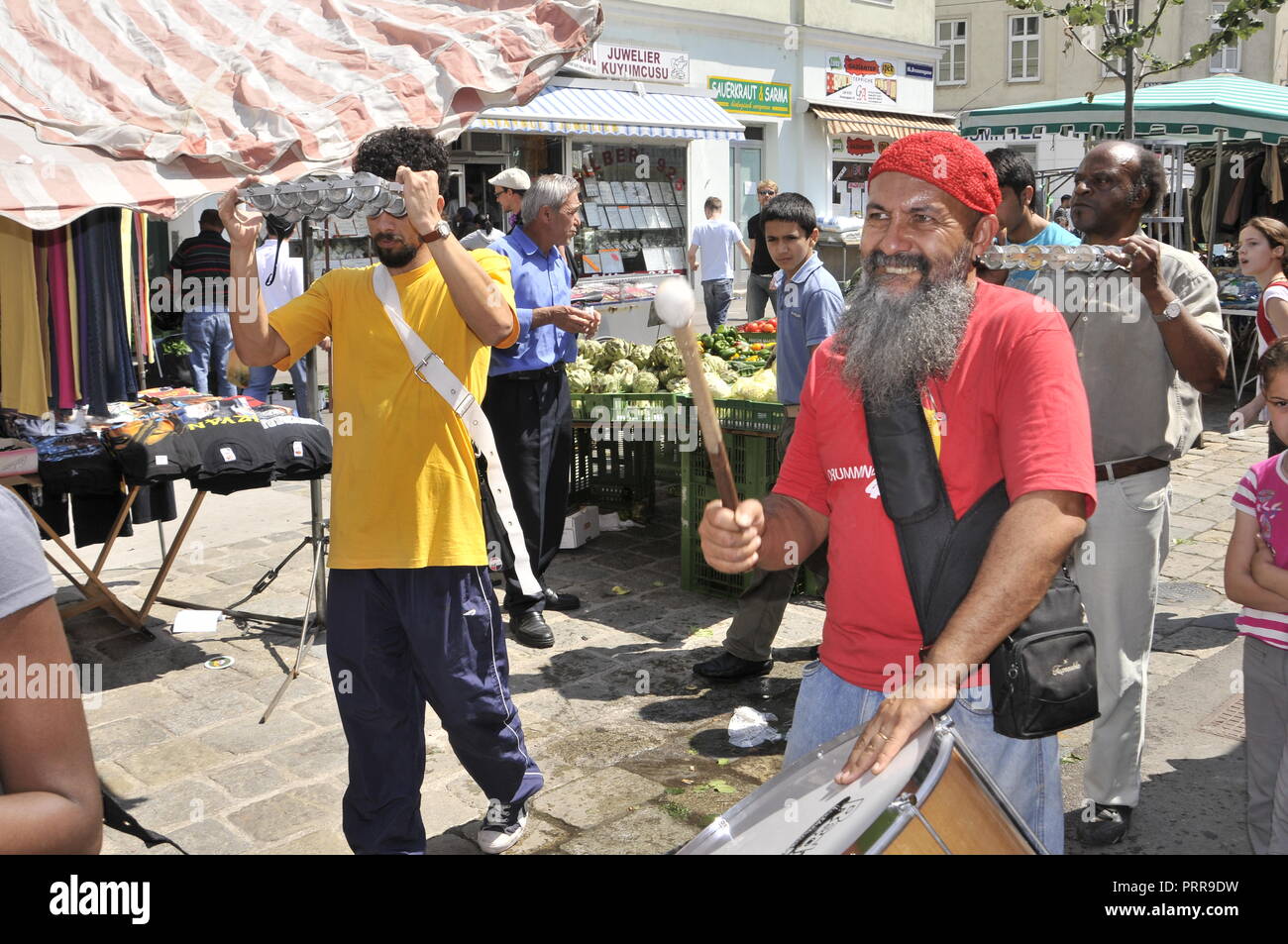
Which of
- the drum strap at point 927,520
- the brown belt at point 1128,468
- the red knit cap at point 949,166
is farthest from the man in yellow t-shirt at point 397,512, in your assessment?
the brown belt at point 1128,468

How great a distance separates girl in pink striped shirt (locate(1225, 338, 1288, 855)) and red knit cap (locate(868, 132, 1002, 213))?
5.72 feet

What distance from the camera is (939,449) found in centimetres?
228

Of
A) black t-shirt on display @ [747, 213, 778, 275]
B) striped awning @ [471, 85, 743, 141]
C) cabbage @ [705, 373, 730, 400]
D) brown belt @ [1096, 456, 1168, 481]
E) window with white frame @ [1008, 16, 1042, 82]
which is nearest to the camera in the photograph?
brown belt @ [1096, 456, 1168, 481]

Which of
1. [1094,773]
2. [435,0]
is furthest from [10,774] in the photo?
[435,0]

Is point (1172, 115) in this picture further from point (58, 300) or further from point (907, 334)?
point (907, 334)

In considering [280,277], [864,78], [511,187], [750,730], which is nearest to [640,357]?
[511,187]

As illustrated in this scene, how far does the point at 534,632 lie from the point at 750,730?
4.82ft

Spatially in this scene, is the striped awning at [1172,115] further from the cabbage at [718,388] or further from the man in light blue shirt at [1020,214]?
the man in light blue shirt at [1020,214]

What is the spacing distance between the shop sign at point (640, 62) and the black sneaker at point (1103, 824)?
18111 mm

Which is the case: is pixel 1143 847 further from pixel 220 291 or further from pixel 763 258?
pixel 763 258

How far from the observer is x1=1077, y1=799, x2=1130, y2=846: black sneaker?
4082 mm

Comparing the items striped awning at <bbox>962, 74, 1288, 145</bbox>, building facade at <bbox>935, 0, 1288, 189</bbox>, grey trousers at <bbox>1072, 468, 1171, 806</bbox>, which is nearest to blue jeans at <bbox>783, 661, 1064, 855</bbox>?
grey trousers at <bbox>1072, 468, 1171, 806</bbox>

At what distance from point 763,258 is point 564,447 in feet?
28.9

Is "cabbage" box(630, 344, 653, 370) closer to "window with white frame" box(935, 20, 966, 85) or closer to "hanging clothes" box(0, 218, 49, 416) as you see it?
"hanging clothes" box(0, 218, 49, 416)
